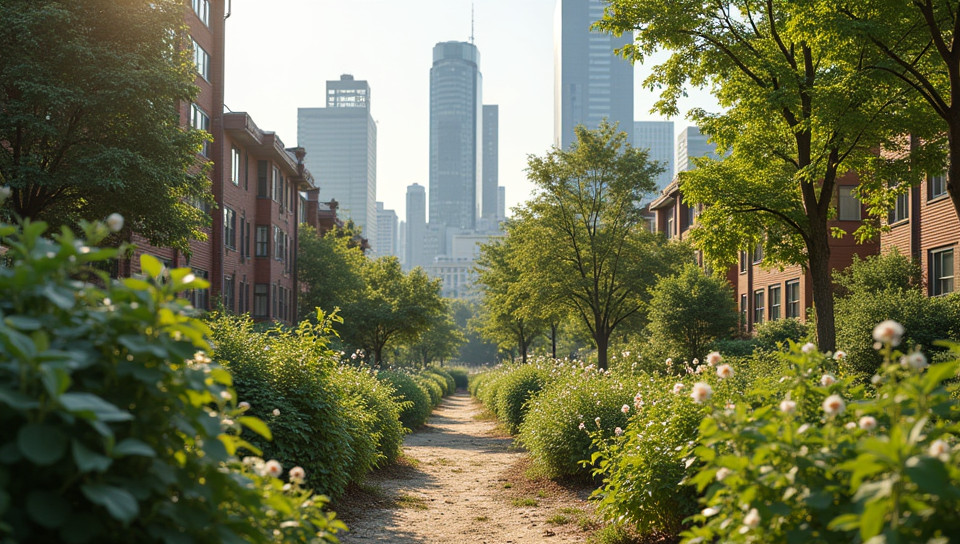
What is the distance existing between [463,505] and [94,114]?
11.1 m

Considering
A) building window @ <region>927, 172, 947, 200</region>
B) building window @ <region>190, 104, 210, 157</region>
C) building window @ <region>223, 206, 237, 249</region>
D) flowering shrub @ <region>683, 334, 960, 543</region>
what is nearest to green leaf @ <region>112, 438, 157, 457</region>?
flowering shrub @ <region>683, 334, 960, 543</region>

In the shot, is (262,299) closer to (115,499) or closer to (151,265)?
(151,265)

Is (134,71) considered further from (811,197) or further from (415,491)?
(811,197)

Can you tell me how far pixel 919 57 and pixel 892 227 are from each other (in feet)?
45.4

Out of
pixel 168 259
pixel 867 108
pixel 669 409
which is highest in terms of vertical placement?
pixel 867 108

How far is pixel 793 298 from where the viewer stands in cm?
3481

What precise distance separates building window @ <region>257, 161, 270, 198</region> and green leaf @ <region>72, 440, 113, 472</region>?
38.7 m

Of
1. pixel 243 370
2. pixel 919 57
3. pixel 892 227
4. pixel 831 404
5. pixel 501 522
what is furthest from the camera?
pixel 892 227

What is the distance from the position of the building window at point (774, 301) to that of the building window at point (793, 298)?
1.33 m

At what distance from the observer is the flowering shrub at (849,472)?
2.85m

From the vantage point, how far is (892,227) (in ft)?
92.1

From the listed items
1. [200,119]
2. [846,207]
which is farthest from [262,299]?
[846,207]

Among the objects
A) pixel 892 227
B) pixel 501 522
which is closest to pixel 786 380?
pixel 501 522

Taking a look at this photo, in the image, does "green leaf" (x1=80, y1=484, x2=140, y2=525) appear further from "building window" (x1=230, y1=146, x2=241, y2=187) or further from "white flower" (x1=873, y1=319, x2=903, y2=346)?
"building window" (x1=230, y1=146, x2=241, y2=187)
